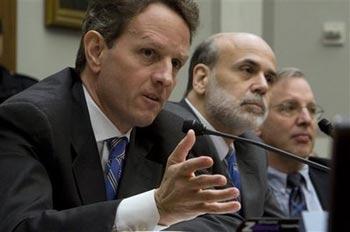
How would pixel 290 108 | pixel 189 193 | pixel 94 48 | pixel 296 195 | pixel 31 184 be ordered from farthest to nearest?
pixel 290 108
pixel 296 195
pixel 94 48
pixel 31 184
pixel 189 193

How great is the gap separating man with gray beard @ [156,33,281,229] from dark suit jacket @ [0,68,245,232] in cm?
84

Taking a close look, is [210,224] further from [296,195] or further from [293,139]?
[293,139]

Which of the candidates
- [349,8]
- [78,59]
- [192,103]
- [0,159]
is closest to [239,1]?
[349,8]

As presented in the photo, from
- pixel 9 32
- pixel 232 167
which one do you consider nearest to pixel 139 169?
pixel 232 167

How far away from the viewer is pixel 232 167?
9.13 ft

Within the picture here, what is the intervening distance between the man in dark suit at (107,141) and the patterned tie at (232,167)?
71cm

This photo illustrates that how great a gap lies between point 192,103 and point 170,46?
1.15 meters

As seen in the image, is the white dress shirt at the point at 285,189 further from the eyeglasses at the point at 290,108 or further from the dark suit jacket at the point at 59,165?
the dark suit jacket at the point at 59,165

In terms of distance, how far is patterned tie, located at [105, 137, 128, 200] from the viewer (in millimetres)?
1867

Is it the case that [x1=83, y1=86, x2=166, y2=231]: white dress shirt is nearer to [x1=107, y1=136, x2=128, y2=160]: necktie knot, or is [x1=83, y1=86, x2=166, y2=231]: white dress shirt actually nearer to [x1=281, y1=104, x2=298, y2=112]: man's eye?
[x1=107, y1=136, x2=128, y2=160]: necktie knot

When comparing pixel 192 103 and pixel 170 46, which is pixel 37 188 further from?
pixel 192 103

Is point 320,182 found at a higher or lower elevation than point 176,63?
lower

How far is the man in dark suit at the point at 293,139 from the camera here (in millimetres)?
3416

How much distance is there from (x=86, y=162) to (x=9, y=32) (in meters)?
2.85
